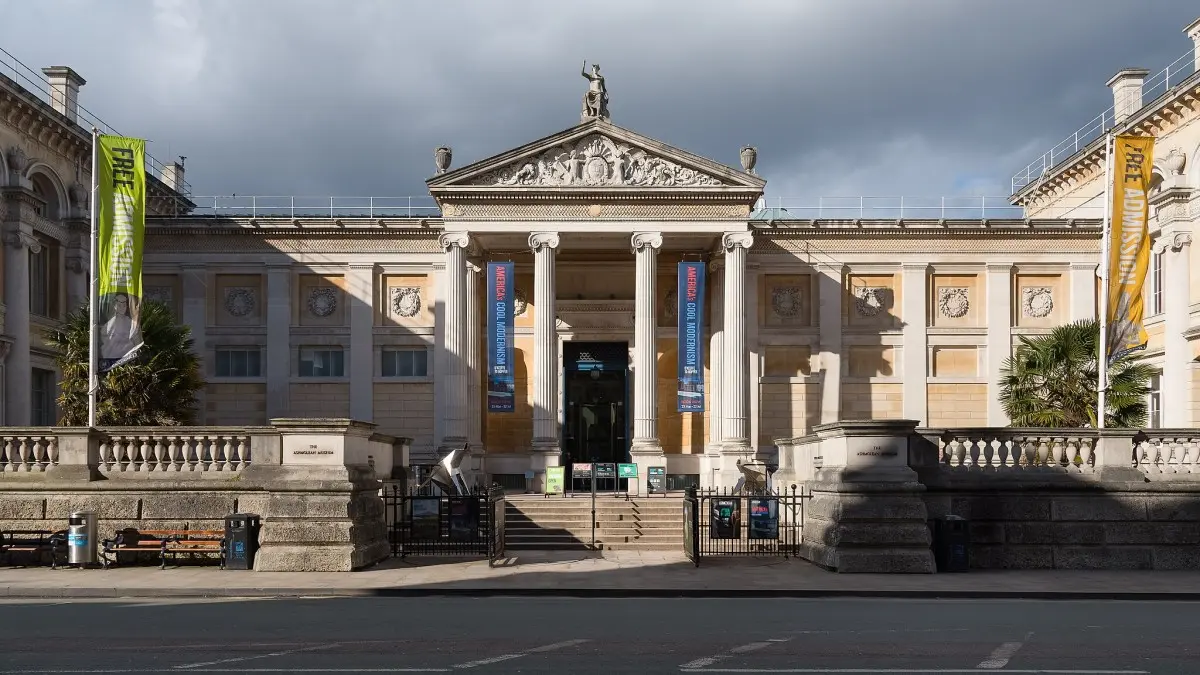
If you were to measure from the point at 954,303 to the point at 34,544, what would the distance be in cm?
3135

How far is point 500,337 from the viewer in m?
37.5

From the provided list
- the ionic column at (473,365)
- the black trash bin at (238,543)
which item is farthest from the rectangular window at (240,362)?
the black trash bin at (238,543)

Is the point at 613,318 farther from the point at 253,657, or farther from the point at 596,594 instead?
the point at 253,657

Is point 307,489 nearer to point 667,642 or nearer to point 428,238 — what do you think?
point 667,642

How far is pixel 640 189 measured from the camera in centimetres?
3812

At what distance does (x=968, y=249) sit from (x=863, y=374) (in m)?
5.89

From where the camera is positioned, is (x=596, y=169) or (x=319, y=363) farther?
(x=319, y=363)

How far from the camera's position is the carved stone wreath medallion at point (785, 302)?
4212 cm

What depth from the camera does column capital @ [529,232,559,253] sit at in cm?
3831

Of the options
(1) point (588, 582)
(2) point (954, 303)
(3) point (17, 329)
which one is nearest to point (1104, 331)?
(1) point (588, 582)

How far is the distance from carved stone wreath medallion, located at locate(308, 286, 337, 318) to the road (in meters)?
25.1

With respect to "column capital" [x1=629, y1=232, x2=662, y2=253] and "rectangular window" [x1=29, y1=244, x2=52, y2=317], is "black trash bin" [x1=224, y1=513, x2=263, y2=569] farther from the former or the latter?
"column capital" [x1=629, y1=232, x2=662, y2=253]

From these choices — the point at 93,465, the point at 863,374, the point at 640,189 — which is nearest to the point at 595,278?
the point at 640,189

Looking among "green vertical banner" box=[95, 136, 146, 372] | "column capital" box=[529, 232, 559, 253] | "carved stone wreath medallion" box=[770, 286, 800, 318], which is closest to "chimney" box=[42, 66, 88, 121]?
"green vertical banner" box=[95, 136, 146, 372]
